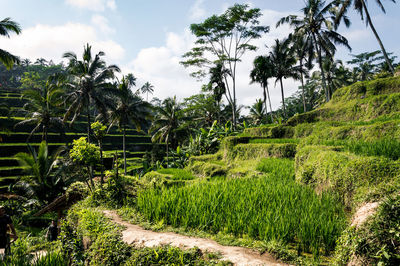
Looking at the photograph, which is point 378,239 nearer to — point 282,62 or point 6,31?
point 6,31

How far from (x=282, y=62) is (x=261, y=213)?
24.4 m

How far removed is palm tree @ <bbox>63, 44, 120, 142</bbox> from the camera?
1877 centimetres

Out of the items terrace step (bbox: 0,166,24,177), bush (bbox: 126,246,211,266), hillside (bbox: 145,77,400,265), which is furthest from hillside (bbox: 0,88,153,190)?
bush (bbox: 126,246,211,266)

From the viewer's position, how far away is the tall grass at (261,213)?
123 inches

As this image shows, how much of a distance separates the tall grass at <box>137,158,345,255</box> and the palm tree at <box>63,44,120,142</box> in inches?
621

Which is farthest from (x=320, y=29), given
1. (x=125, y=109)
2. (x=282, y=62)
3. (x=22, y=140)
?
(x=22, y=140)

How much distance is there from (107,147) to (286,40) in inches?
971

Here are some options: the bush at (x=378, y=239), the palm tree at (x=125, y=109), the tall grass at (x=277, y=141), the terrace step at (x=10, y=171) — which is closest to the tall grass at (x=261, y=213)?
the bush at (x=378, y=239)

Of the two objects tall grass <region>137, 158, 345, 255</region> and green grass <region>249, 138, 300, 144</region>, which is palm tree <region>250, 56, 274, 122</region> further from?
tall grass <region>137, 158, 345, 255</region>

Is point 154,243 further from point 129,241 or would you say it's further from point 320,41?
point 320,41

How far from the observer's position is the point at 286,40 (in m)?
24.9

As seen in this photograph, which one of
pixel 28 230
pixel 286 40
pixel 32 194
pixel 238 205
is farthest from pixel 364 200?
pixel 286 40

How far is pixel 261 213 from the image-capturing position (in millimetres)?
3756

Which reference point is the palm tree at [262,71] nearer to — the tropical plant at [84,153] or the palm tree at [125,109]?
the palm tree at [125,109]
